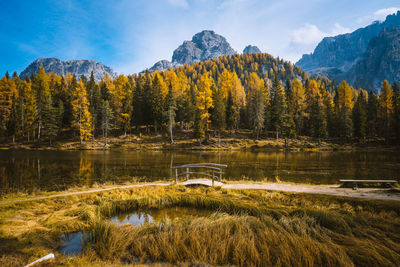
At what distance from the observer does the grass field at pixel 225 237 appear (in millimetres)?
4770

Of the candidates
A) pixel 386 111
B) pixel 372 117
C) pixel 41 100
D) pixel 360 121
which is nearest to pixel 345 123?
pixel 360 121

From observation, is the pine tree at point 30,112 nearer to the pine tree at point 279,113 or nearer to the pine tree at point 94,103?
the pine tree at point 94,103

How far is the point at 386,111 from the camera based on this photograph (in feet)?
169

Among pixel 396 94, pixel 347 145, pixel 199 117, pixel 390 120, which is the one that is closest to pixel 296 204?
pixel 199 117

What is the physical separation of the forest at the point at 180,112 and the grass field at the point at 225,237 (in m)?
39.9

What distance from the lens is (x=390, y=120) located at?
48.8 meters

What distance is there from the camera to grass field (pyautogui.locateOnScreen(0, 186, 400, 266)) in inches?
188

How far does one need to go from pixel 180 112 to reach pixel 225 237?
5308cm

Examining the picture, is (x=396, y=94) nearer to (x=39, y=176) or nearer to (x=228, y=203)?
(x=228, y=203)

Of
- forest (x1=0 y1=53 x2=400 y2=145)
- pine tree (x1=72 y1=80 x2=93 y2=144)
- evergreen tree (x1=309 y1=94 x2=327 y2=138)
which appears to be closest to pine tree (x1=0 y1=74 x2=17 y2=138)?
forest (x1=0 y1=53 x2=400 y2=145)

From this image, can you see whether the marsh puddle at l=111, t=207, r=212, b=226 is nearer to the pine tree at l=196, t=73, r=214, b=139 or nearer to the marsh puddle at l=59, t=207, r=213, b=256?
the marsh puddle at l=59, t=207, r=213, b=256

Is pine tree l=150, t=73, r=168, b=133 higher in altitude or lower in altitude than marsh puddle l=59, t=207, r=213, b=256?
higher

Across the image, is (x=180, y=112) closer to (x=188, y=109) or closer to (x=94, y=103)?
(x=188, y=109)

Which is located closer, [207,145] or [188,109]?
[207,145]
